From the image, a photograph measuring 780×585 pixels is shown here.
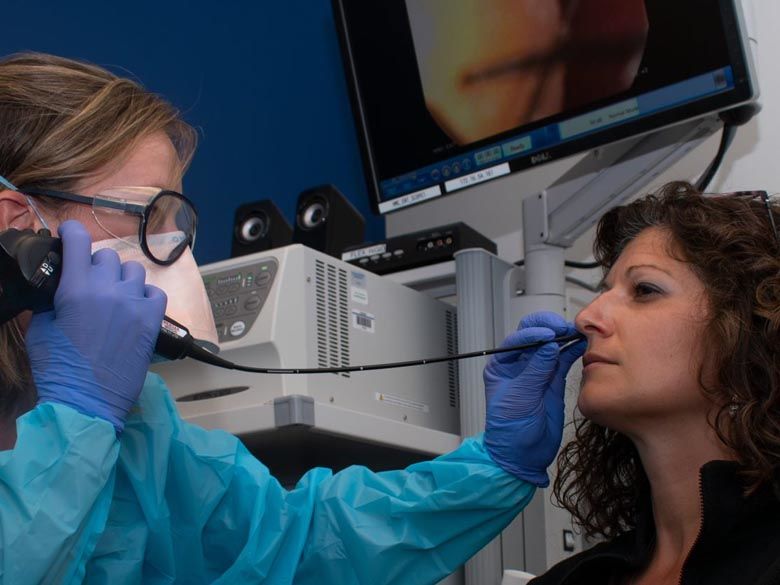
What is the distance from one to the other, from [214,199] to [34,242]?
1494 mm

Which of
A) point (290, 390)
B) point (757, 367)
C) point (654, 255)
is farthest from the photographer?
point (290, 390)

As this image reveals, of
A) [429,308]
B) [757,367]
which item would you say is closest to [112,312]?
[757,367]

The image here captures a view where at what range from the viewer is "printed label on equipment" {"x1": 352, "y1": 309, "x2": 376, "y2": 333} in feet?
6.22

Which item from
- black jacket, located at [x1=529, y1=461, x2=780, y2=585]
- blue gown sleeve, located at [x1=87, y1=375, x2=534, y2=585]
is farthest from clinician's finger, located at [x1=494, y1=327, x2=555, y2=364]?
black jacket, located at [x1=529, y1=461, x2=780, y2=585]

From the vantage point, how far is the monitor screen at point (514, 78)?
195 centimetres

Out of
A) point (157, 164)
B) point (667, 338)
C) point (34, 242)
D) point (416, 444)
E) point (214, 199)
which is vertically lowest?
point (416, 444)

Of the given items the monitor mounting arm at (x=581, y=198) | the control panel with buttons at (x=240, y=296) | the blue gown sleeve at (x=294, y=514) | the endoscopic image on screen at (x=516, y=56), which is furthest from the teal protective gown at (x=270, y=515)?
the endoscopic image on screen at (x=516, y=56)

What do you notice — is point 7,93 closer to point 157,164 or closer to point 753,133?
point 157,164

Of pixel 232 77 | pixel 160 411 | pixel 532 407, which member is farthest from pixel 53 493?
pixel 232 77

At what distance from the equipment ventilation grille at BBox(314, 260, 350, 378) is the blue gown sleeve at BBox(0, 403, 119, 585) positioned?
2.05 ft

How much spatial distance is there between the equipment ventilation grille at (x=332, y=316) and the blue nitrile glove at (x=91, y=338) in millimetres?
551

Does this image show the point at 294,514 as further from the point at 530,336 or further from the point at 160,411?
the point at 530,336

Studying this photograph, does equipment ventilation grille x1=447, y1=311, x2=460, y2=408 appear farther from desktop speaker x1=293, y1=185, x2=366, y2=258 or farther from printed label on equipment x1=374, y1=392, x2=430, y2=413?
desktop speaker x1=293, y1=185, x2=366, y2=258

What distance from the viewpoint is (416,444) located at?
1.88 meters
